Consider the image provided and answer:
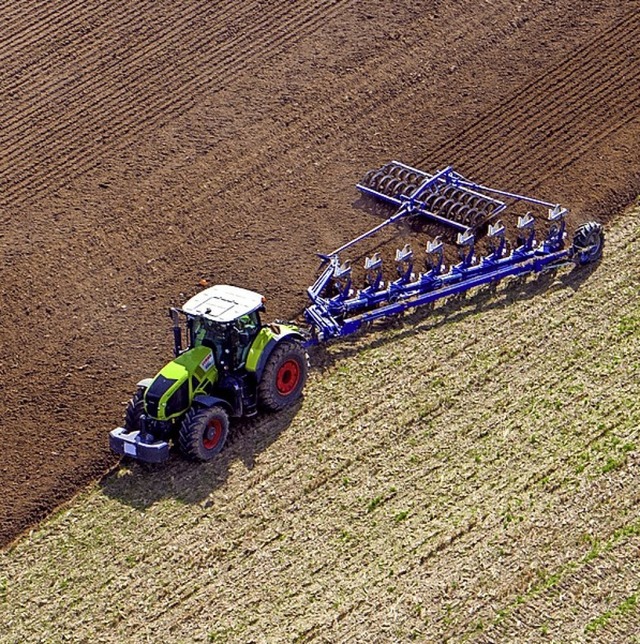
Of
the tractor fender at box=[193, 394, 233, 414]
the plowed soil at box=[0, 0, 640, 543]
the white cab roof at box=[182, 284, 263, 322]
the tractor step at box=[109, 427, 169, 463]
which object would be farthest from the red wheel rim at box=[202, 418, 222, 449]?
the plowed soil at box=[0, 0, 640, 543]

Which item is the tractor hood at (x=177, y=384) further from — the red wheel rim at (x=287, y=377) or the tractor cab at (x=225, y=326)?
the red wheel rim at (x=287, y=377)

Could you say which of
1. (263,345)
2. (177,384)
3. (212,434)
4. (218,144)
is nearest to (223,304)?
(263,345)

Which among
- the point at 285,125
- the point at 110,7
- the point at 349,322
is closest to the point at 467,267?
the point at 349,322

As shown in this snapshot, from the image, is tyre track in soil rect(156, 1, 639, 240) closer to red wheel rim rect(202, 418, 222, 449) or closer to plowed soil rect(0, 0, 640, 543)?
plowed soil rect(0, 0, 640, 543)

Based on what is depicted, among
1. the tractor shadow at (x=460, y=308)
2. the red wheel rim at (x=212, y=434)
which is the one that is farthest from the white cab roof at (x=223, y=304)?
the tractor shadow at (x=460, y=308)

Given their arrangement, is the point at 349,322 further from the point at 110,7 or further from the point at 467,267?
the point at 110,7

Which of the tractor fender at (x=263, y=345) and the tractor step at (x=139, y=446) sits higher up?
the tractor fender at (x=263, y=345)
